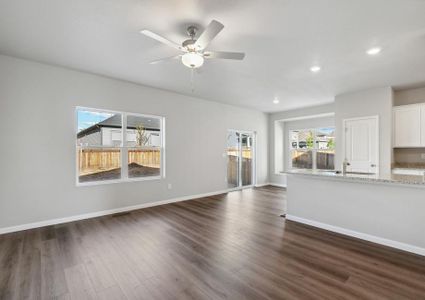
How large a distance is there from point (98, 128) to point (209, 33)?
333 cm

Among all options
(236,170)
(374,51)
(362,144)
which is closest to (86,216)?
(236,170)

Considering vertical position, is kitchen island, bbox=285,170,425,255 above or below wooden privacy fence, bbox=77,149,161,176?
below

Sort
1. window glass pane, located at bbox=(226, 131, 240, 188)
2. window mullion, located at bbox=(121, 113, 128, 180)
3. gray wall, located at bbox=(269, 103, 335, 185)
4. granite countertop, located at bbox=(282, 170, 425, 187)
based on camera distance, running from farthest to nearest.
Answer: gray wall, located at bbox=(269, 103, 335, 185), window glass pane, located at bbox=(226, 131, 240, 188), window mullion, located at bbox=(121, 113, 128, 180), granite countertop, located at bbox=(282, 170, 425, 187)

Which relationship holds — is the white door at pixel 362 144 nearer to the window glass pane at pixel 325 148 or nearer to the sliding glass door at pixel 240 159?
the window glass pane at pixel 325 148

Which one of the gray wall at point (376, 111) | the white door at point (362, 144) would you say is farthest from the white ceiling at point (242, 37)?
the white door at point (362, 144)

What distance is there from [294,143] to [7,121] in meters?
8.02

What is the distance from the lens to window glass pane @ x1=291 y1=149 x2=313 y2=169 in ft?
24.4

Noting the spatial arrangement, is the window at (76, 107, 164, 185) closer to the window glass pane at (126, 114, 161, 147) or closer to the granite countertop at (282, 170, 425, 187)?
the window glass pane at (126, 114, 161, 147)

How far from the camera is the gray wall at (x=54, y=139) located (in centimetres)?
335

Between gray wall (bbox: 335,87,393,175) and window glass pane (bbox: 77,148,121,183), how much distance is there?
552cm

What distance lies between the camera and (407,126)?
4.56 metres

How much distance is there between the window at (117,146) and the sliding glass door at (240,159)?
2.68 m

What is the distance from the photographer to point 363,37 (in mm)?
2699

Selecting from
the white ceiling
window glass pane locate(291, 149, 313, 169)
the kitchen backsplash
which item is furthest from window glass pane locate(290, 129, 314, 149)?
the white ceiling
